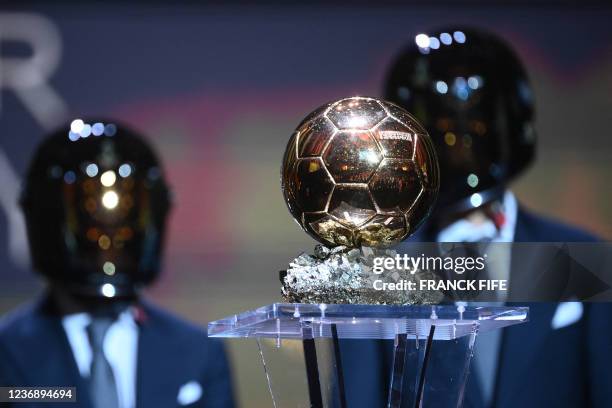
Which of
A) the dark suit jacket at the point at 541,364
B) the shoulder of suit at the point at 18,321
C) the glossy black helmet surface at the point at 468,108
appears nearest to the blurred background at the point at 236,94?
the shoulder of suit at the point at 18,321

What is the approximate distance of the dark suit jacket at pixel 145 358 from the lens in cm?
368

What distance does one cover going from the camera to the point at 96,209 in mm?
3662

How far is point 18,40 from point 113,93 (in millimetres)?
429

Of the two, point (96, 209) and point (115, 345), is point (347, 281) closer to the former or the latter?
point (96, 209)

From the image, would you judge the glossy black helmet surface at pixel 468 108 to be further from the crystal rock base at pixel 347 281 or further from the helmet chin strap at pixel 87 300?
the crystal rock base at pixel 347 281

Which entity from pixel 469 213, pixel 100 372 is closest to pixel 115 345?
pixel 100 372

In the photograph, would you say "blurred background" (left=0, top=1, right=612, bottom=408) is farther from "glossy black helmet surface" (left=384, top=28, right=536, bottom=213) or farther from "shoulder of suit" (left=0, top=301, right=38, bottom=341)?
"glossy black helmet surface" (left=384, top=28, right=536, bottom=213)

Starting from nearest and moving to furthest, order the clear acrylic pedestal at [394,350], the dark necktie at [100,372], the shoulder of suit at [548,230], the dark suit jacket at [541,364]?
the clear acrylic pedestal at [394,350] → the dark suit jacket at [541,364] → the shoulder of suit at [548,230] → the dark necktie at [100,372]

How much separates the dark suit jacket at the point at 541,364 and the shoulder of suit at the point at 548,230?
20 centimetres

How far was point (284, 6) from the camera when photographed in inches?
156

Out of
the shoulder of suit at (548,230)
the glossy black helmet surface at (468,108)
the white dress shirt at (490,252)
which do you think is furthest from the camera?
the shoulder of suit at (548,230)

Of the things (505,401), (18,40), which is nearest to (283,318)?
(505,401)

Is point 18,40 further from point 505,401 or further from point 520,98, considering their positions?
point 505,401

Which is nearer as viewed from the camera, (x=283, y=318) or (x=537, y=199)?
(x=283, y=318)
